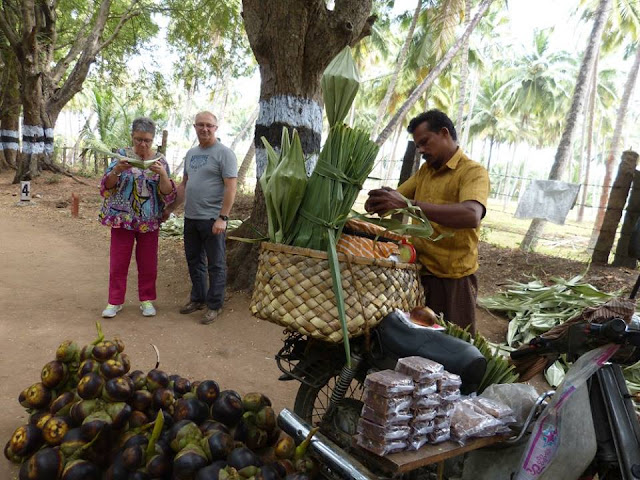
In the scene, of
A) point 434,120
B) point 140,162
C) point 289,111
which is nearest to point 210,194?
point 140,162

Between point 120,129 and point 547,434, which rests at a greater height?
point 120,129

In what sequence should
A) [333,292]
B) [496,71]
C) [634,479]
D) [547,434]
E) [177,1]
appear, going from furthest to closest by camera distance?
[496,71]
[177,1]
[333,292]
[547,434]
[634,479]

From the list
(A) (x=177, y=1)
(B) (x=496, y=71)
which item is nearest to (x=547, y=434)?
(A) (x=177, y=1)

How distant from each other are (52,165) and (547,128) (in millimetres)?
38562

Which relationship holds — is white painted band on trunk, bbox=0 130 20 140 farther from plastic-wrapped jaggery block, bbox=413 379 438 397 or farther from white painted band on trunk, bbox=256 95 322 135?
plastic-wrapped jaggery block, bbox=413 379 438 397

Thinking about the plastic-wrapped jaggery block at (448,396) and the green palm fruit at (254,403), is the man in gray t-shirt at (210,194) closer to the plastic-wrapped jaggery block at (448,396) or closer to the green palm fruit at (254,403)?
the green palm fruit at (254,403)

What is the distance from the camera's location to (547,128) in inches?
1531

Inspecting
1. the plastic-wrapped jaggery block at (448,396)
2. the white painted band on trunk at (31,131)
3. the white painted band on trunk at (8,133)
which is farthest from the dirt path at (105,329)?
the white painted band on trunk at (8,133)

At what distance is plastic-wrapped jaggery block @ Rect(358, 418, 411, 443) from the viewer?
53.3 inches

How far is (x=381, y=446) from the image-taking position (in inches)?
53.2

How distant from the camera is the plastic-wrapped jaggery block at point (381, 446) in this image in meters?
1.35

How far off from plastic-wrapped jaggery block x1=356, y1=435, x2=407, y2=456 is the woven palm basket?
0.38m

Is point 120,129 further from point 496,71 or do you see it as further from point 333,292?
point 496,71

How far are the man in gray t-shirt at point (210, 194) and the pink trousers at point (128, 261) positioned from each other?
1.33 feet
